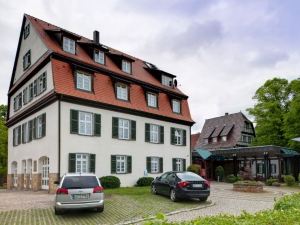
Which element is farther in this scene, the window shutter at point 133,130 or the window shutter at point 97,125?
the window shutter at point 133,130

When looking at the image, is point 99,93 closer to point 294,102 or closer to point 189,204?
point 189,204

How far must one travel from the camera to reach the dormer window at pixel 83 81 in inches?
1039

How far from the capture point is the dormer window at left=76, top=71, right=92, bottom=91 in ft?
86.6

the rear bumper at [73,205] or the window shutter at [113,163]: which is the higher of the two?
the window shutter at [113,163]

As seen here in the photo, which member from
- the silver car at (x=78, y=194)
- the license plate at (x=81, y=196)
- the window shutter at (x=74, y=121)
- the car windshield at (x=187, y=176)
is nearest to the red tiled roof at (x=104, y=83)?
the window shutter at (x=74, y=121)

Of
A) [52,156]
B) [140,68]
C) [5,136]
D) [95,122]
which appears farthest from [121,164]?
[5,136]

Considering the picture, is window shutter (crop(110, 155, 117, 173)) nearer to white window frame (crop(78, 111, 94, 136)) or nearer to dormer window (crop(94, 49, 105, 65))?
white window frame (crop(78, 111, 94, 136))

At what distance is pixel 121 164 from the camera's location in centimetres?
2898

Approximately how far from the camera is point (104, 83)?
93.8 feet

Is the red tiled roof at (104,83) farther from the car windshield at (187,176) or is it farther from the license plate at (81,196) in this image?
the license plate at (81,196)

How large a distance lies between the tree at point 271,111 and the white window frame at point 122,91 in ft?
66.6

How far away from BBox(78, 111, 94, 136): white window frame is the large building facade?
0.07 metres

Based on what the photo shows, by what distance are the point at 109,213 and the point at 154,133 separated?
708 inches

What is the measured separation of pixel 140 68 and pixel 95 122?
1027 centimetres
